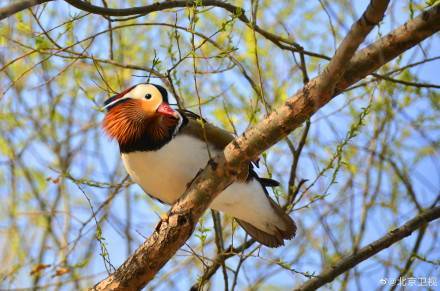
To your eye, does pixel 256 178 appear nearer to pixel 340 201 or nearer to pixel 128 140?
pixel 128 140

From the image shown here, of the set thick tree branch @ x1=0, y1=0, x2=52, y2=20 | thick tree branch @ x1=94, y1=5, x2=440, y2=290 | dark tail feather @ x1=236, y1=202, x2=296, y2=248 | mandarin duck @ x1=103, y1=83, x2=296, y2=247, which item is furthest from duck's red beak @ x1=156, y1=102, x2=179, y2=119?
thick tree branch @ x1=0, y1=0, x2=52, y2=20

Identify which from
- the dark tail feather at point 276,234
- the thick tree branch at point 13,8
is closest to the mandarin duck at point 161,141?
the dark tail feather at point 276,234

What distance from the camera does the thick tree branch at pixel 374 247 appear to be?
2855 mm

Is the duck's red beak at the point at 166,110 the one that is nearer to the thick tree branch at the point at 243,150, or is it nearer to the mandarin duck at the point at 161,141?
the mandarin duck at the point at 161,141

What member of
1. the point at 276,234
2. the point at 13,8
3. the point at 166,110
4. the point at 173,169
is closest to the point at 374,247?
the point at 276,234

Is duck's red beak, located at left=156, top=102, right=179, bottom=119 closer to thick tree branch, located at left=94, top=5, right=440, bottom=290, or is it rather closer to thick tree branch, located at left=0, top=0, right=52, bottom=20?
thick tree branch, located at left=94, top=5, right=440, bottom=290

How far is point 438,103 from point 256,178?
3.67 feet

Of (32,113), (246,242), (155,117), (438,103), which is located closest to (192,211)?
(155,117)

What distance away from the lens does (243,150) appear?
2.22 meters

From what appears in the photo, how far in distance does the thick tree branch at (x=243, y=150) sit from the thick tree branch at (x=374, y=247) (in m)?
0.71

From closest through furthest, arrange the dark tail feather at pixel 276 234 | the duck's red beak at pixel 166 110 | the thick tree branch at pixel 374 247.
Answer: the duck's red beak at pixel 166 110
the thick tree branch at pixel 374 247
the dark tail feather at pixel 276 234

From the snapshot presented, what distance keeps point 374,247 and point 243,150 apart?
0.92 m

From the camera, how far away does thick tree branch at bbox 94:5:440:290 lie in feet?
6.29

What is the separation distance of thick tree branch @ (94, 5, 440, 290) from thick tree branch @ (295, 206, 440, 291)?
0.71 metres
